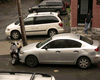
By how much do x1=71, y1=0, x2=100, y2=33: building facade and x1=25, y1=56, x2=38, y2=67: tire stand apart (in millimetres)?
5507

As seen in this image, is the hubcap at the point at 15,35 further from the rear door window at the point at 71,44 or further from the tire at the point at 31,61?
the rear door window at the point at 71,44

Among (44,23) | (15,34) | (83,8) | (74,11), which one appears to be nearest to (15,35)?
(15,34)

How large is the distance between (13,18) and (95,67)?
14.0 meters

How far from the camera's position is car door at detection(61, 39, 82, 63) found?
8.43 meters

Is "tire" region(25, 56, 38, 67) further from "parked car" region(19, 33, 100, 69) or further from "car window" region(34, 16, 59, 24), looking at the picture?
"car window" region(34, 16, 59, 24)

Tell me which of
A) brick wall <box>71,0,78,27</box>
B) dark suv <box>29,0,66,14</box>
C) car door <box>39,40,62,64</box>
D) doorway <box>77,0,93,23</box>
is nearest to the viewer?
car door <box>39,40,62,64</box>

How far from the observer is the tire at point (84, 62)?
8.48m

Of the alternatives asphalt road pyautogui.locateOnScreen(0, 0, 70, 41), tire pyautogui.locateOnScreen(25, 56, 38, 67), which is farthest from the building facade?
tire pyautogui.locateOnScreen(25, 56, 38, 67)

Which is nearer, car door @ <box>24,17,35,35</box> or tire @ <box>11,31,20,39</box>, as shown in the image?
car door @ <box>24,17,35,35</box>

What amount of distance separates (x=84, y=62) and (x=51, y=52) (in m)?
1.60

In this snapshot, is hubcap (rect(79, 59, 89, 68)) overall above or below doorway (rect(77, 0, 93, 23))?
below

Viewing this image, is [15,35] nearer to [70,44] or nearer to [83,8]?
[83,8]

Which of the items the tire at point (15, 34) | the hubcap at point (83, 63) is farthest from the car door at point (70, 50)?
the tire at point (15, 34)

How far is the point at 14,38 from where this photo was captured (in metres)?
14.1
